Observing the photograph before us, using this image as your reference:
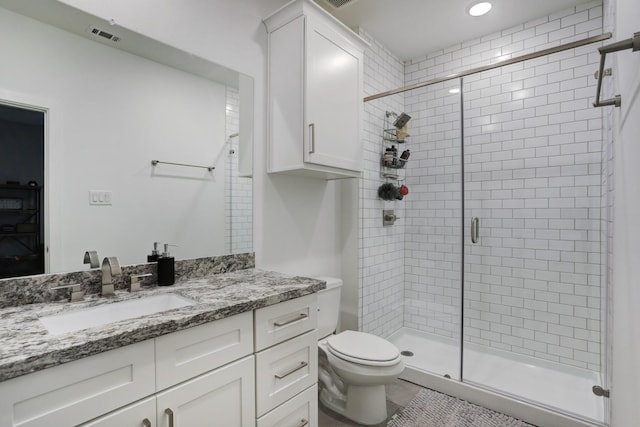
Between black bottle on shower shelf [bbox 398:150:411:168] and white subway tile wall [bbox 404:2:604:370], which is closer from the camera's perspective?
white subway tile wall [bbox 404:2:604:370]

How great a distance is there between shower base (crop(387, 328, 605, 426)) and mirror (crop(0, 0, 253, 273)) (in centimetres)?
174

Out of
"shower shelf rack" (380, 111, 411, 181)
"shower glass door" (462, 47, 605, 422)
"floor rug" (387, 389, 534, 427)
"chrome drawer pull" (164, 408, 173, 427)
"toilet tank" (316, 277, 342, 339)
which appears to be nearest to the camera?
"chrome drawer pull" (164, 408, 173, 427)

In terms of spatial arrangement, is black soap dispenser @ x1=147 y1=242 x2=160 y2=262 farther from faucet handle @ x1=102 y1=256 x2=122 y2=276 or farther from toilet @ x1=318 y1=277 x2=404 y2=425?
toilet @ x1=318 y1=277 x2=404 y2=425

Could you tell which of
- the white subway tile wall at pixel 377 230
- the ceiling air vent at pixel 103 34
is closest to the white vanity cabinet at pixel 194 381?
the white subway tile wall at pixel 377 230

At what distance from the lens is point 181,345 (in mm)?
1038

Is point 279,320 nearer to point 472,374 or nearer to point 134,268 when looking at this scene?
point 134,268

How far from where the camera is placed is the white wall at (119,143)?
1246 millimetres

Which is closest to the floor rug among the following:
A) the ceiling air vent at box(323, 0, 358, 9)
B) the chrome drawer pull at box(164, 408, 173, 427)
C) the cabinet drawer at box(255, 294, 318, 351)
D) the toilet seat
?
the toilet seat

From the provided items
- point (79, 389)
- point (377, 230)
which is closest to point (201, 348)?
point (79, 389)

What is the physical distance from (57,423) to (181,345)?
333 mm

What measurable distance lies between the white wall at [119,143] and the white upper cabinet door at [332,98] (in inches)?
20.9

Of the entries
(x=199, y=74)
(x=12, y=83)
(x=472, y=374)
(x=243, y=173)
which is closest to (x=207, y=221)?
(x=243, y=173)

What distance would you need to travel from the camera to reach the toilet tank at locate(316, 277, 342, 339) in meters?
2.16

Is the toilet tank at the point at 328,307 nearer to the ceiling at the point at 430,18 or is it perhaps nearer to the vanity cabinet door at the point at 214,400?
the vanity cabinet door at the point at 214,400
